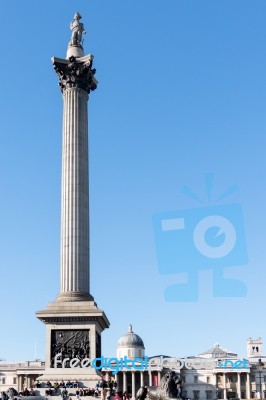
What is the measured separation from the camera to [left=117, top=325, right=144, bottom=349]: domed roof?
151363mm

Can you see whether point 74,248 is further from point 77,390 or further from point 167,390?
point 167,390

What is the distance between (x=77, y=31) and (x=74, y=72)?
473 centimetres

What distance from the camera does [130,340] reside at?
498 ft

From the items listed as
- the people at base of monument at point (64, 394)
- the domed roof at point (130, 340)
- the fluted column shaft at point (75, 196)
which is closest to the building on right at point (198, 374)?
the domed roof at point (130, 340)

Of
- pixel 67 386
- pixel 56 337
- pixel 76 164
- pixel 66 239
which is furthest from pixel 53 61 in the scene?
pixel 67 386

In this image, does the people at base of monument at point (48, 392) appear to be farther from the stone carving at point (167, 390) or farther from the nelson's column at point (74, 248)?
the stone carving at point (167, 390)

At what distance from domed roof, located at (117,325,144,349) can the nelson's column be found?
97.9 meters

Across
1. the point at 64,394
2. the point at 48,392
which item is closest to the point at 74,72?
the point at 48,392

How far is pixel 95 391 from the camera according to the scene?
48.2m

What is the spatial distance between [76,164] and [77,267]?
8.16 metres

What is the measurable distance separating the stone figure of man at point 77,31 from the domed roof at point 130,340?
3867 inches

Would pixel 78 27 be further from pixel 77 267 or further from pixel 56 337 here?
pixel 56 337

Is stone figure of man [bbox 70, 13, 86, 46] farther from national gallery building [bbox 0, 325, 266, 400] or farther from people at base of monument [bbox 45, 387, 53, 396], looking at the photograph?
national gallery building [bbox 0, 325, 266, 400]

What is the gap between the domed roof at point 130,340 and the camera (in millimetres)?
151363
